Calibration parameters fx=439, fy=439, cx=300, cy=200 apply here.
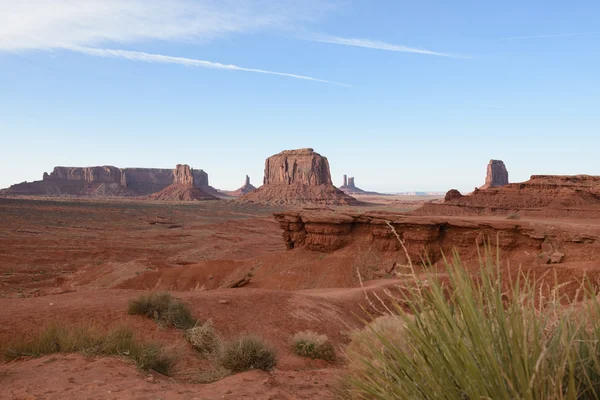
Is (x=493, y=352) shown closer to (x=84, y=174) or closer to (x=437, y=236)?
(x=437, y=236)

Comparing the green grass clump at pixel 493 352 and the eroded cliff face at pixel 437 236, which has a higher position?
the green grass clump at pixel 493 352

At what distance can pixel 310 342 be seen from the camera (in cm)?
976

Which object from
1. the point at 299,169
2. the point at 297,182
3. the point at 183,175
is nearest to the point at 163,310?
the point at 297,182

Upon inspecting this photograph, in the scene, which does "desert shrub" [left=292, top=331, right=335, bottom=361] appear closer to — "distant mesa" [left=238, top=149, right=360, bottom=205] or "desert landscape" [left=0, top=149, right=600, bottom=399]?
"desert landscape" [left=0, top=149, right=600, bottom=399]

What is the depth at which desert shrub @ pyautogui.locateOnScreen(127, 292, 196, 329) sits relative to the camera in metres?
10.2

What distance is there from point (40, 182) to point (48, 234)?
134 meters

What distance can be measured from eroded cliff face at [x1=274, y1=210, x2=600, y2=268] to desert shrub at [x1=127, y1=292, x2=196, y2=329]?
625cm

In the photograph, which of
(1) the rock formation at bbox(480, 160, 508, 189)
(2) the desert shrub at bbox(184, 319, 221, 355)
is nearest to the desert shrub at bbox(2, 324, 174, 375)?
(2) the desert shrub at bbox(184, 319, 221, 355)

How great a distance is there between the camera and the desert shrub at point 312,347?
961cm

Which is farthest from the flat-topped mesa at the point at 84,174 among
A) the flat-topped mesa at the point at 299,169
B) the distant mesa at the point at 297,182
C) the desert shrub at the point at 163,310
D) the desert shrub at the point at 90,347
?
the desert shrub at the point at 90,347

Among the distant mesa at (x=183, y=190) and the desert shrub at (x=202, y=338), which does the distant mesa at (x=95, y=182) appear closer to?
the distant mesa at (x=183, y=190)

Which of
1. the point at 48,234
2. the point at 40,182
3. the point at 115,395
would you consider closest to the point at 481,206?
the point at 115,395

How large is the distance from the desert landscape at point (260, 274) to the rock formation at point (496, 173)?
252 ft

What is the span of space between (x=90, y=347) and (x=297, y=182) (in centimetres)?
11662
